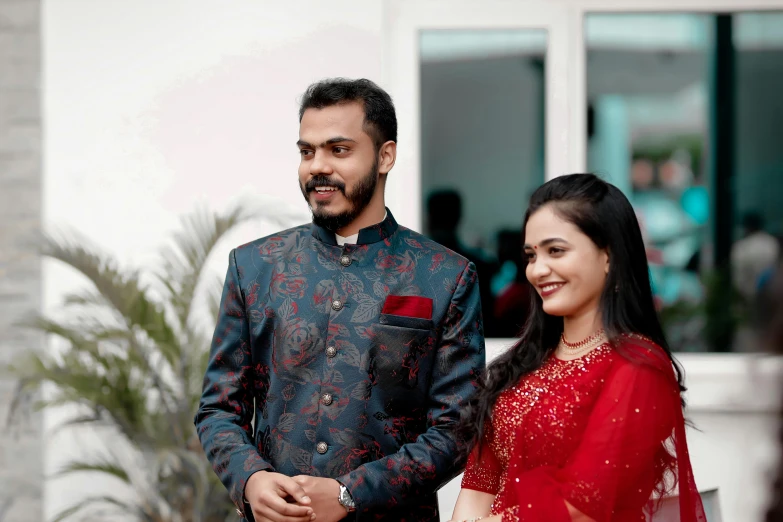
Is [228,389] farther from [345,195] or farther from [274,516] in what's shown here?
[345,195]

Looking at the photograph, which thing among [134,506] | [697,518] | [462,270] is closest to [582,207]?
[462,270]

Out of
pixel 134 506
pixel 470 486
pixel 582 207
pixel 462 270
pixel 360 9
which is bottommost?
pixel 134 506

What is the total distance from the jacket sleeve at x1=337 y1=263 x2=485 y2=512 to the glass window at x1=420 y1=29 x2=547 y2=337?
1.60 metres

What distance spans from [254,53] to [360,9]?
431 mm

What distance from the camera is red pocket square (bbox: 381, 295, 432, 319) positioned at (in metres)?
2.02

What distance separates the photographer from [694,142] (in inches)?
146

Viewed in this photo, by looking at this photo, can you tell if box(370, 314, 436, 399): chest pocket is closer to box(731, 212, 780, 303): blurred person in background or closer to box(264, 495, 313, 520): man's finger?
box(264, 495, 313, 520): man's finger

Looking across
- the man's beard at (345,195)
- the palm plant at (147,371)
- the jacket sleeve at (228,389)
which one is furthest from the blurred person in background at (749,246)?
the jacket sleeve at (228,389)

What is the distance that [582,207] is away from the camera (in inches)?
70.9

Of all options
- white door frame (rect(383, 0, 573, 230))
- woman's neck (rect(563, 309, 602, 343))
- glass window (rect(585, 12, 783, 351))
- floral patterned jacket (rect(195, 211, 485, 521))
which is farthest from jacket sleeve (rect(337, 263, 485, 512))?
glass window (rect(585, 12, 783, 351))

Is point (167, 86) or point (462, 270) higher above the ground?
point (167, 86)

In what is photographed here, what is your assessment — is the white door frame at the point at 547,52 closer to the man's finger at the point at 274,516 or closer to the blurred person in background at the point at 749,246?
the blurred person in background at the point at 749,246

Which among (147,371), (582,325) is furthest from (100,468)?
(582,325)

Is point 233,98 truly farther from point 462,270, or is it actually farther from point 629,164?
point 462,270
